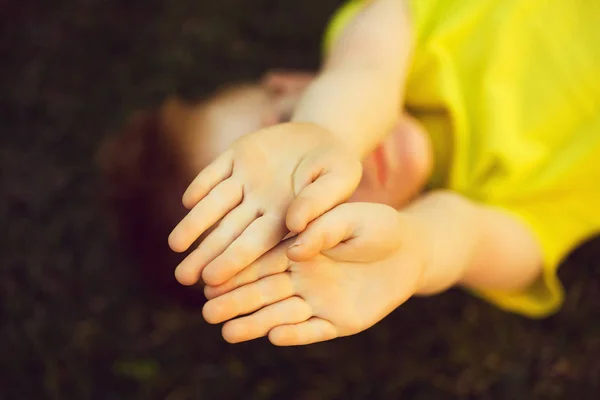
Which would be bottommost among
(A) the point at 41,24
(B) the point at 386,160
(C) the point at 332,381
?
(C) the point at 332,381

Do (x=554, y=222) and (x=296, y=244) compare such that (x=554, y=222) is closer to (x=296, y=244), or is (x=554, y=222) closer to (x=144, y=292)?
(x=296, y=244)

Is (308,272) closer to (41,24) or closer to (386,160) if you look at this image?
(386,160)

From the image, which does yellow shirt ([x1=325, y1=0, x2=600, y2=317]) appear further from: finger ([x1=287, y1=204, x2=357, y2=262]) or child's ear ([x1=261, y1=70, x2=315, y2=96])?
finger ([x1=287, y1=204, x2=357, y2=262])

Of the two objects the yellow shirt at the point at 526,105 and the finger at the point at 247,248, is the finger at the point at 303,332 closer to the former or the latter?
the finger at the point at 247,248

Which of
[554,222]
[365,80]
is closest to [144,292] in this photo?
[365,80]

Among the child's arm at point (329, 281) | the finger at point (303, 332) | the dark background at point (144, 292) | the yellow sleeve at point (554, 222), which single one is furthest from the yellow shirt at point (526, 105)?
the finger at point (303, 332)

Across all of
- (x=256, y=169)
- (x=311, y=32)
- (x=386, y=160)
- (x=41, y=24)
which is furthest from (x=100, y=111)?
(x=256, y=169)
